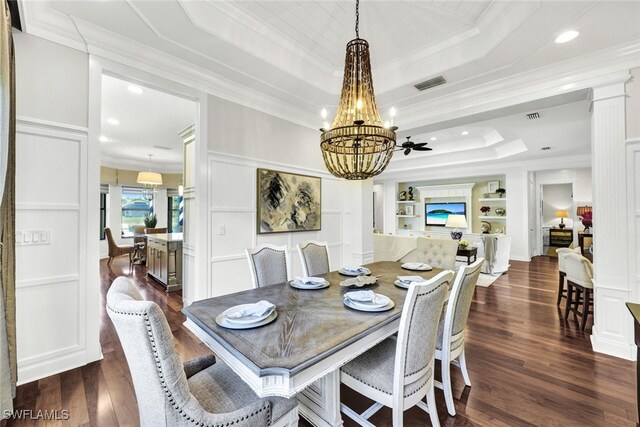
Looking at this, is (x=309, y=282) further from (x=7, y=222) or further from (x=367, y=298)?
(x=7, y=222)

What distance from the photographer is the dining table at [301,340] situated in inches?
42.8

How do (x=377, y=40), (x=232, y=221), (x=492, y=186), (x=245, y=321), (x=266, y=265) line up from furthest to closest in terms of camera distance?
(x=492, y=186)
(x=232, y=221)
(x=377, y=40)
(x=266, y=265)
(x=245, y=321)

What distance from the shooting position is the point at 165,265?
4641mm

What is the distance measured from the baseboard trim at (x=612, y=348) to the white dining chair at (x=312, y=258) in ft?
8.98

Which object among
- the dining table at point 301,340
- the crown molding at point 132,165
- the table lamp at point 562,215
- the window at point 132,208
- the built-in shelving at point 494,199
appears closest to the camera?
the dining table at point 301,340

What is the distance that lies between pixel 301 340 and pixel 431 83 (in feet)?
10.5

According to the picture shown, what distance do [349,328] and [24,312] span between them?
8.21 feet

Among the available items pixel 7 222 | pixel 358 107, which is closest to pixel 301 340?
pixel 358 107

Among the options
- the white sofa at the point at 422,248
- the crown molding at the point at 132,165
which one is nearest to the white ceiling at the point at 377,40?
the white sofa at the point at 422,248

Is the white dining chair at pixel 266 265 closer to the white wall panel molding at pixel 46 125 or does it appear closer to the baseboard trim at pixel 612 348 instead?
the white wall panel molding at pixel 46 125

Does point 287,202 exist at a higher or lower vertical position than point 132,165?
lower

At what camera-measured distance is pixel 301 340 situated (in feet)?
4.17

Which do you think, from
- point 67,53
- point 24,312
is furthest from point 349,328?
point 67,53

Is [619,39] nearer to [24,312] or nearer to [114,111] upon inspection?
[24,312]
